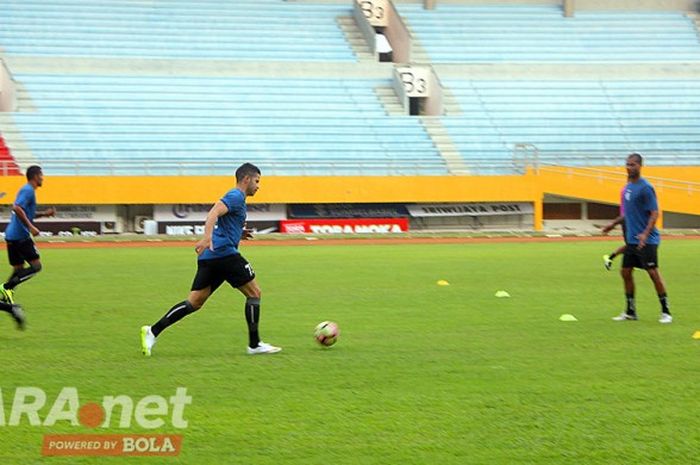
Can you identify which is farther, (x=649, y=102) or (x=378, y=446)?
(x=649, y=102)

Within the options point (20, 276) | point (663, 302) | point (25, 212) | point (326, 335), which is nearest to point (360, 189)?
point (20, 276)

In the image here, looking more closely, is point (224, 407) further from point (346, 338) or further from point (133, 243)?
point (133, 243)

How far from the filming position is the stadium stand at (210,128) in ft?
126

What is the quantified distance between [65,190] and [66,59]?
25.4 feet

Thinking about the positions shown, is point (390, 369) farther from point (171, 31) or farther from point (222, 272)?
point (171, 31)

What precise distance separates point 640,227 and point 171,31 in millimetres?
33026

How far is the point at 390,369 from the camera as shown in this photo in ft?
34.4

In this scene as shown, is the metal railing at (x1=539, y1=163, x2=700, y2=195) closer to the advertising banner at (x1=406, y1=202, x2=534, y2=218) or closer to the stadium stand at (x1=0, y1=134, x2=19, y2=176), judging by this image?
the advertising banner at (x1=406, y1=202, x2=534, y2=218)

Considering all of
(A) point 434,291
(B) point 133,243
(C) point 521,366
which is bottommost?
(B) point 133,243

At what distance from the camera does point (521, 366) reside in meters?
10.6

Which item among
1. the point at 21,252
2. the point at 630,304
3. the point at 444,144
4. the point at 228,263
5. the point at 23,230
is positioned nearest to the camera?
the point at 228,263

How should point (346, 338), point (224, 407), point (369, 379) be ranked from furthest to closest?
point (346, 338) < point (369, 379) < point (224, 407)

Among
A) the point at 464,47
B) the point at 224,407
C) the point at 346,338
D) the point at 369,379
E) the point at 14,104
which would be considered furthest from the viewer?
the point at 464,47

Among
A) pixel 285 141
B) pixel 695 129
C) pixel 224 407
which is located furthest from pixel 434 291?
pixel 695 129
